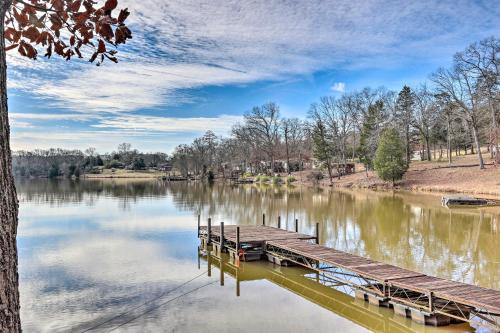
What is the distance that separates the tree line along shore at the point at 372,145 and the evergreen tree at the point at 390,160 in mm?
115

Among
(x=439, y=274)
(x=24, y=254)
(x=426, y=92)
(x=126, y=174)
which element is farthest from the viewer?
(x=126, y=174)

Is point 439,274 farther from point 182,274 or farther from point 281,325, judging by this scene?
point 182,274

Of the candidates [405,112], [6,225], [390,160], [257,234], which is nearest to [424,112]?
[405,112]

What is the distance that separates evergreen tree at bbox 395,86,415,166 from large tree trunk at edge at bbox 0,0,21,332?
59.9 meters

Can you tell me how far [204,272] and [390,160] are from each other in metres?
39.8

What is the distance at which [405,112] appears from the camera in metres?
61.1

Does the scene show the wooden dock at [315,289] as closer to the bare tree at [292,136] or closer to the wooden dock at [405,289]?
the wooden dock at [405,289]

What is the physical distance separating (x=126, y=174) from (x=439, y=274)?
108091mm

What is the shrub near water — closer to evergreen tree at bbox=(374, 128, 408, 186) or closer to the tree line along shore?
the tree line along shore

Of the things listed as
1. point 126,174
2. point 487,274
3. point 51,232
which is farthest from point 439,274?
Result: point 126,174

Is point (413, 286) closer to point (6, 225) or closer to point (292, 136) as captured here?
point (6, 225)

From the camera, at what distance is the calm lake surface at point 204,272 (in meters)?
11.5

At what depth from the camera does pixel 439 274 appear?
48.9 ft

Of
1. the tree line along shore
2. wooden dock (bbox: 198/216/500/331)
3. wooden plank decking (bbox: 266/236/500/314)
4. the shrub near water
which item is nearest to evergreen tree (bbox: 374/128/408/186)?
the tree line along shore
